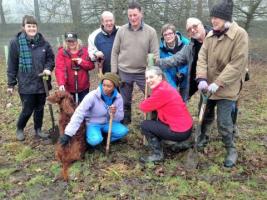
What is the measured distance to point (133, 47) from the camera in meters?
5.80

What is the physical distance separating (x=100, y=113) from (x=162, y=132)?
3.29 ft

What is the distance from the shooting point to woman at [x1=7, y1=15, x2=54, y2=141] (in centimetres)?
563

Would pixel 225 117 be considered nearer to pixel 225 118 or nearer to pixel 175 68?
pixel 225 118

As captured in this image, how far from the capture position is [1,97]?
983 centimetres

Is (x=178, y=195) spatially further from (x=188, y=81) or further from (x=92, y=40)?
(x=92, y=40)

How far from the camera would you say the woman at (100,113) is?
5129 mm

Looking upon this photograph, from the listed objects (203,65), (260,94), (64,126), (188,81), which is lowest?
(260,94)

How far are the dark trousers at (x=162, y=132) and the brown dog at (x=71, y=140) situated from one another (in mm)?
956

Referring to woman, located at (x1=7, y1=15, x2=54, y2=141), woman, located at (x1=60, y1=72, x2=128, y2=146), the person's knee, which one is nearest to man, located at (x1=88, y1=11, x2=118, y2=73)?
woman, located at (x1=7, y1=15, x2=54, y2=141)

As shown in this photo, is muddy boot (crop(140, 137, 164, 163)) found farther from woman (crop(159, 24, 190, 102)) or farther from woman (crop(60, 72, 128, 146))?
woman (crop(159, 24, 190, 102))

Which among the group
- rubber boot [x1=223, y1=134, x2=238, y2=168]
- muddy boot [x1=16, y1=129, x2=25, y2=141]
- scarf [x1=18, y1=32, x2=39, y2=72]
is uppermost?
scarf [x1=18, y1=32, x2=39, y2=72]

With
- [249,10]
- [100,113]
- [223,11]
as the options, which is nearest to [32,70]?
[100,113]

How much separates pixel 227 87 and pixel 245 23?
1114 centimetres

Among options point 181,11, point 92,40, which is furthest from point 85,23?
point 92,40
